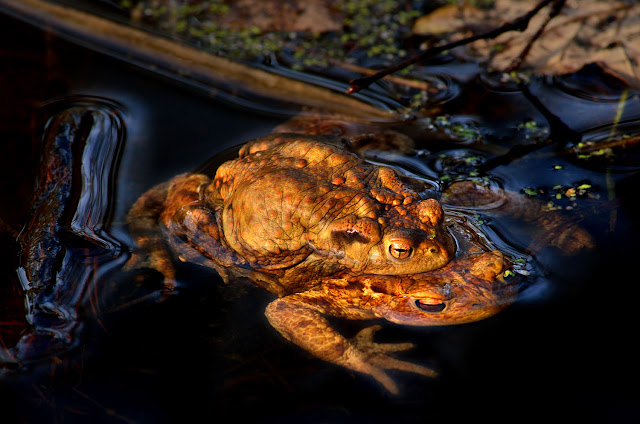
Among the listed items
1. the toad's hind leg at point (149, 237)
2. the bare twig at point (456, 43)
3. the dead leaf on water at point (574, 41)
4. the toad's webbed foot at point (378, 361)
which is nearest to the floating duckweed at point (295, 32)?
the dead leaf on water at point (574, 41)

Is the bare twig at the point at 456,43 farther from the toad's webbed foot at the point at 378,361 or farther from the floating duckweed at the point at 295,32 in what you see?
the toad's webbed foot at the point at 378,361

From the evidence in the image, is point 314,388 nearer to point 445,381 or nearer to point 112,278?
point 445,381

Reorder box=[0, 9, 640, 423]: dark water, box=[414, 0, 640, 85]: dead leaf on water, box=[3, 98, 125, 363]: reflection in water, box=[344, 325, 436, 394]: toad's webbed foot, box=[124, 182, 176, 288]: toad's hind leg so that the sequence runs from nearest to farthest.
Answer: box=[0, 9, 640, 423]: dark water, box=[344, 325, 436, 394]: toad's webbed foot, box=[3, 98, 125, 363]: reflection in water, box=[124, 182, 176, 288]: toad's hind leg, box=[414, 0, 640, 85]: dead leaf on water

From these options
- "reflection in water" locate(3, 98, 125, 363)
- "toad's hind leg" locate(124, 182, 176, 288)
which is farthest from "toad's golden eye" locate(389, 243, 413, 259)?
"reflection in water" locate(3, 98, 125, 363)

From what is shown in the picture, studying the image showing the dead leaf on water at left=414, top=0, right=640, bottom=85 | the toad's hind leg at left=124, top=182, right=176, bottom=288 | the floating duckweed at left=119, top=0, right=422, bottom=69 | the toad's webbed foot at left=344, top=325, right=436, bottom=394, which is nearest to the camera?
the toad's webbed foot at left=344, top=325, right=436, bottom=394

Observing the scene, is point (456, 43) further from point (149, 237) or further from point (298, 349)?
point (149, 237)

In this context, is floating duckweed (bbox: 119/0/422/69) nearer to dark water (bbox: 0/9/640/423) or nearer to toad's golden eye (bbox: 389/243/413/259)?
dark water (bbox: 0/9/640/423)
